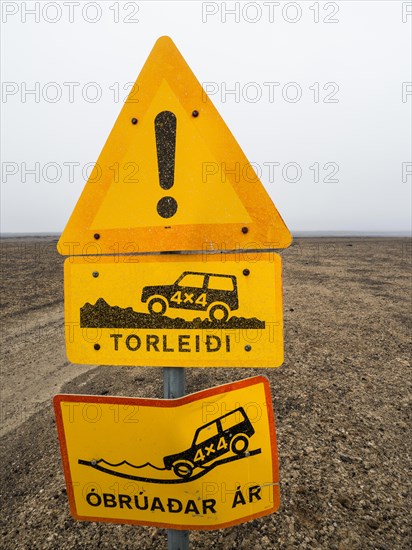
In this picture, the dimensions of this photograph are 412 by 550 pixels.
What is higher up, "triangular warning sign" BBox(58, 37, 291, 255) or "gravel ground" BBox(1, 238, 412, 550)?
"triangular warning sign" BBox(58, 37, 291, 255)

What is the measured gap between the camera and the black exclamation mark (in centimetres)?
156

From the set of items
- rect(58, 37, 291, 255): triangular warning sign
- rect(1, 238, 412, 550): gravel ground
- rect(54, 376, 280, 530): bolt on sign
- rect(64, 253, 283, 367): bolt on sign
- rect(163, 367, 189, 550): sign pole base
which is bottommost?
rect(1, 238, 412, 550): gravel ground

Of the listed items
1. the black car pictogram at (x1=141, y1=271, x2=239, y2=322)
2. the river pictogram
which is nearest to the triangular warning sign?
the black car pictogram at (x1=141, y1=271, x2=239, y2=322)

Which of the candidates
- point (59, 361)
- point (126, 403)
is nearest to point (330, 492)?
point (126, 403)

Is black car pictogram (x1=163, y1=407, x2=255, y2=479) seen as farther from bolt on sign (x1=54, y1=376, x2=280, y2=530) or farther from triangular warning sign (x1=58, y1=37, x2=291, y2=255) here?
triangular warning sign (x1=58, y1=37, x2=291, y2=255)

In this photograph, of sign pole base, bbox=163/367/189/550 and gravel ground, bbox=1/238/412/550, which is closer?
sign pole base, bbox=163/367/189/550

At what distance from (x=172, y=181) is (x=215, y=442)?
1221 mm

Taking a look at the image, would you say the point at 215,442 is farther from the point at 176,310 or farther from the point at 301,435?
the point at 301,435

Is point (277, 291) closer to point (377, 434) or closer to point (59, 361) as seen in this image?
point (377, 434)

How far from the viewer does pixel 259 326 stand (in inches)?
60.1

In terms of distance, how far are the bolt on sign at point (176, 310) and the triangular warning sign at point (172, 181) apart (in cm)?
8

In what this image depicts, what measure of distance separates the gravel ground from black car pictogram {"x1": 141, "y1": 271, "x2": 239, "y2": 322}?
6.35 ft

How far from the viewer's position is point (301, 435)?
357 cm

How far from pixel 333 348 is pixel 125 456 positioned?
525cm
